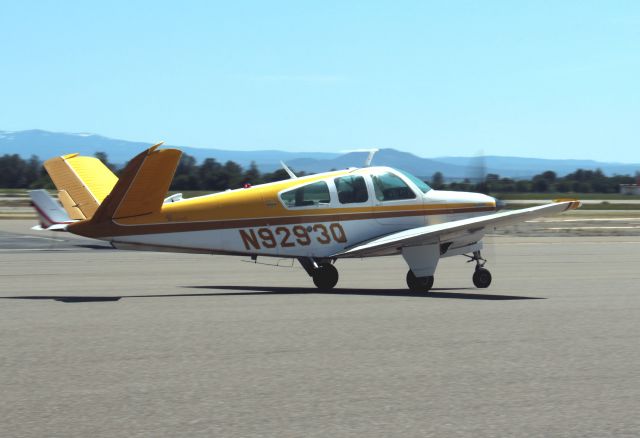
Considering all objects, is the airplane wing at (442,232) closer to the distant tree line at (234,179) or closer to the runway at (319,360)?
the runway at (319,360)

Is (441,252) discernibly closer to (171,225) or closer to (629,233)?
(171,225)

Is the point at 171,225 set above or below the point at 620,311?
above

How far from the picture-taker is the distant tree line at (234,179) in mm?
17500

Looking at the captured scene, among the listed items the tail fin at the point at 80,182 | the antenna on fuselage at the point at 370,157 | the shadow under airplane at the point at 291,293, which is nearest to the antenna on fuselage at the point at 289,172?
the antenna on fuselage at the point at 370,157

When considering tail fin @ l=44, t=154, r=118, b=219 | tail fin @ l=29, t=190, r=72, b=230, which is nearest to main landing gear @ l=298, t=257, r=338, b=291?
tail fin @ l=44, t=154, r=118, b=219

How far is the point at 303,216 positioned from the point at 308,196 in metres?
0.36

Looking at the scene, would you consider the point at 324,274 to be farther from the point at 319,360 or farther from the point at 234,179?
the point at 234,179

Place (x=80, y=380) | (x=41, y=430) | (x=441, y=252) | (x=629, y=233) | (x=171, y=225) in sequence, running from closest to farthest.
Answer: (x=41, y=430) < (x=80, y=380) < (x=171, y=225) < (x=441, y=252) < (x=629, y=233)

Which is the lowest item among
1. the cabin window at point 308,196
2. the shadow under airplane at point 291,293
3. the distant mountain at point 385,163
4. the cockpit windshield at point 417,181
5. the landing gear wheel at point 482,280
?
the shadow under airplane at point 291,293

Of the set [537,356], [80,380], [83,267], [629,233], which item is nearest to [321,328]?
[537,356]

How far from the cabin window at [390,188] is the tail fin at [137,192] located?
3.66 metres

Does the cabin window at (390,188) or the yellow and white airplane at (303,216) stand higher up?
the cabin window at (390,188)

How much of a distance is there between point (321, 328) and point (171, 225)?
4945 mm

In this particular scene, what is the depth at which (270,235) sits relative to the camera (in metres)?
15.5
